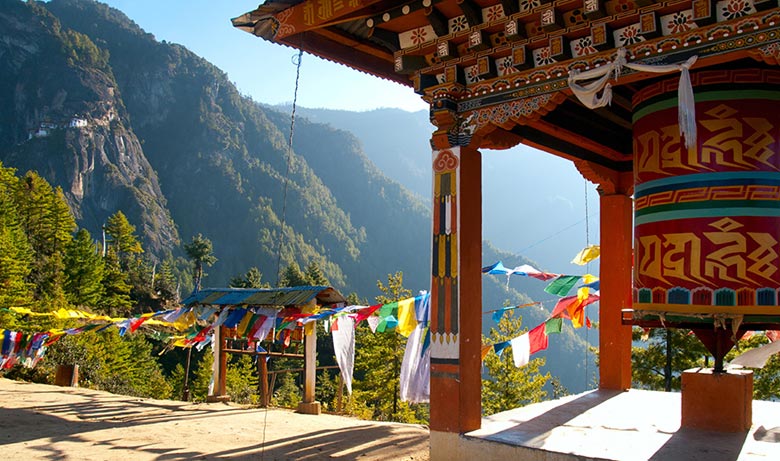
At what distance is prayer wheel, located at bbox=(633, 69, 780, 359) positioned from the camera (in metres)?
6.30

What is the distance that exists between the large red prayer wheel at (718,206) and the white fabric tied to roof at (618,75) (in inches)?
28.0

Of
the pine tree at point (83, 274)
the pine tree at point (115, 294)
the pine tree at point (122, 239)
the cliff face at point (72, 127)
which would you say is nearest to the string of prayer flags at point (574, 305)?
the pine tree at point (83, 274)

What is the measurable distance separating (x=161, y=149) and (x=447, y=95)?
540 feet

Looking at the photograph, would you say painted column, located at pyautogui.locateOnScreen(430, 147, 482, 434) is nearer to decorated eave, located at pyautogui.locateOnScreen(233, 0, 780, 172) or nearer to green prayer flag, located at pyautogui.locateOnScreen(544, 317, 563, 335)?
decorated eave, located at pyautogui.locateOnScreen(233, 0, 780, 172)

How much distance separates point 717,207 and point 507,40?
2.78m

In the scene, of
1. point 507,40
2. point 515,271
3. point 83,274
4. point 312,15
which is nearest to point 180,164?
point 83,274

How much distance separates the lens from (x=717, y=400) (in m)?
6.93

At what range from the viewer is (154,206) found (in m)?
128

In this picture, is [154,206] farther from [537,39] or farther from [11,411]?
[537,39]

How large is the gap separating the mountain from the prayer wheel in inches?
4510

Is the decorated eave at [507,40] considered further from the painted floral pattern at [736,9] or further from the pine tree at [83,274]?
the pine tree at [83,274]

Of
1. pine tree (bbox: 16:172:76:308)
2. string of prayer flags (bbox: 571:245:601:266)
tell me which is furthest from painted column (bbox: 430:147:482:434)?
pine tree (bbox: 16:172:76:308)

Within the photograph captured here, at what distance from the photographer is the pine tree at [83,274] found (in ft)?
193

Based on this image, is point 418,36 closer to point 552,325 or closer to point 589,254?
point 552,325
